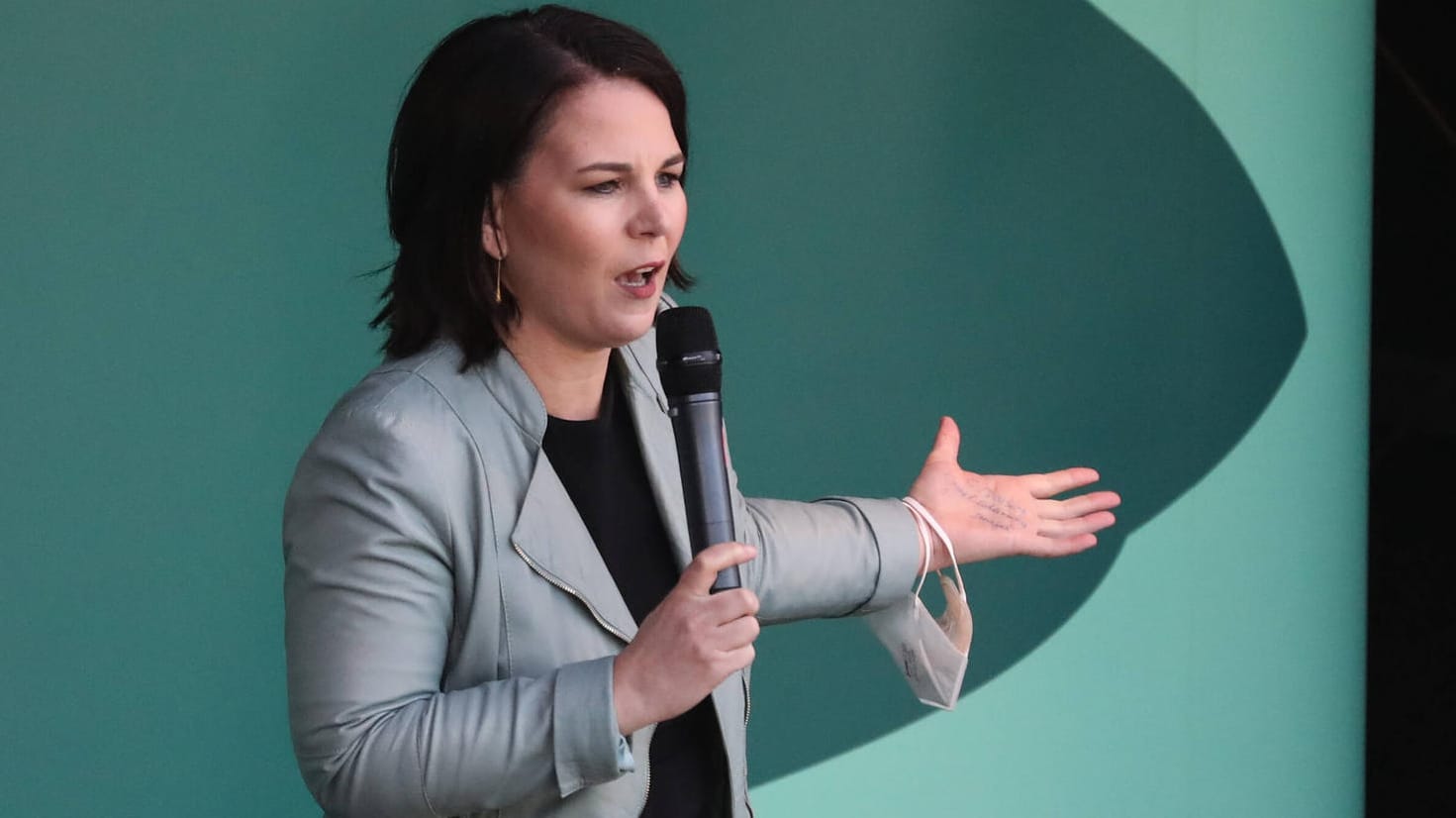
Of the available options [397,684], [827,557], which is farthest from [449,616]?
→ [827,557]

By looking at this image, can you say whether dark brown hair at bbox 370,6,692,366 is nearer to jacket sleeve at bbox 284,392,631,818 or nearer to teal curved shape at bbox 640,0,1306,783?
jacket sleeve at bbox 284,392,631,818

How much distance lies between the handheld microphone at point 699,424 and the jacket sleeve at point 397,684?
0.15 metres

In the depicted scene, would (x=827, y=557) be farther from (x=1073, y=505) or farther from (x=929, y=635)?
(x=1073, y=505)

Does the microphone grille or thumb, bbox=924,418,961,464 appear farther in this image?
thumb, bbox=924,418,961,464

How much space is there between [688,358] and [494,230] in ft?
0.82

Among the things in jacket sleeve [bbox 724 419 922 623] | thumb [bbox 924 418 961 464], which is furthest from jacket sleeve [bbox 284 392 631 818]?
thumb [bbox 924 418 961 464]

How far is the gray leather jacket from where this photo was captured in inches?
52.1

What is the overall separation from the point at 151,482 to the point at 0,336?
0.30 meters

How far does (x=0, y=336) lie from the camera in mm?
2268

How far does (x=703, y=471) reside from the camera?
1345 millimetres

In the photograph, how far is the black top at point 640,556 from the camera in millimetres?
1528

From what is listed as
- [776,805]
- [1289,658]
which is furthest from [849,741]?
[1289,658]

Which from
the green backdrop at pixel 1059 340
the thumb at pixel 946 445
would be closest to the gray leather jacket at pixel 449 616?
the thumb at pixel 946 445

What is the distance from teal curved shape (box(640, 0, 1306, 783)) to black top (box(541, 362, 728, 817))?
1.19 m
